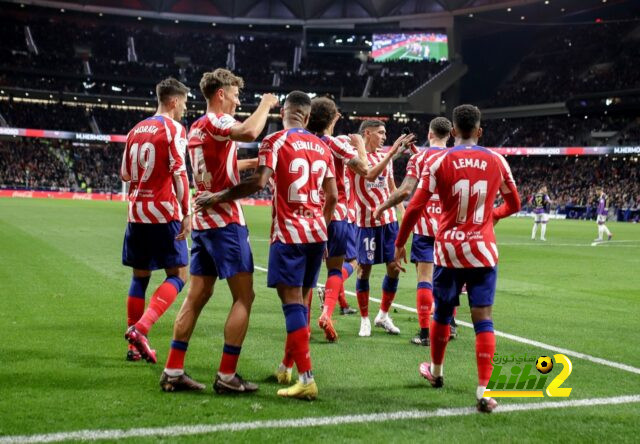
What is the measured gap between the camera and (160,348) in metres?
6.51

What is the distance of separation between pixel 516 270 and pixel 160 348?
33.9ft

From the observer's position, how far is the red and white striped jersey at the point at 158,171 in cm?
614

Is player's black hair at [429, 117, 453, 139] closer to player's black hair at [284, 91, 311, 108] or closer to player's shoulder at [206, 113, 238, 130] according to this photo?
player's black hair at [284, 91, 311, 108]

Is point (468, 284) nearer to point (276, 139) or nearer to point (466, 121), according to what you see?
point (466, 121)

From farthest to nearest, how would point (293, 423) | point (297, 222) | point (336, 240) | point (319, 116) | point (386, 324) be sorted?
point (386, 324)
point (336, 240)
point (319, 116)
point (297, 222)
point (293, 423)

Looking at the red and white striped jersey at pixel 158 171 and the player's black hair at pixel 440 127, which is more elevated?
the player's black hair at pixel 440 127

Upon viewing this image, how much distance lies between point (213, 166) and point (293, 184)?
2.13ft

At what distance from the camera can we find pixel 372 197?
8.03m

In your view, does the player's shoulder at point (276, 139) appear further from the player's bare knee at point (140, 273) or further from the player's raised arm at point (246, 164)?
the player's bare knee at point (140, 273)

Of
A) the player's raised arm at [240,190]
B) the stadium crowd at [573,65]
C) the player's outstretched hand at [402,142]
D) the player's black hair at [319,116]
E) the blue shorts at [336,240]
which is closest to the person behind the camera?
the player's raised arm at [240,190]

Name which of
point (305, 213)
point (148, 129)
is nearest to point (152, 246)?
point (148, 129)

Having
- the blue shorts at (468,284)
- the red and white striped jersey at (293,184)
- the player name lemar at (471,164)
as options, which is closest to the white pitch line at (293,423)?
the blue shorts at (468,284)

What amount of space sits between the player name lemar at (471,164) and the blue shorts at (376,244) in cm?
293

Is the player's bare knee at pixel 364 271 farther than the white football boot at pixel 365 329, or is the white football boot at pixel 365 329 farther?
the player's bare knee at pixel 364 271
